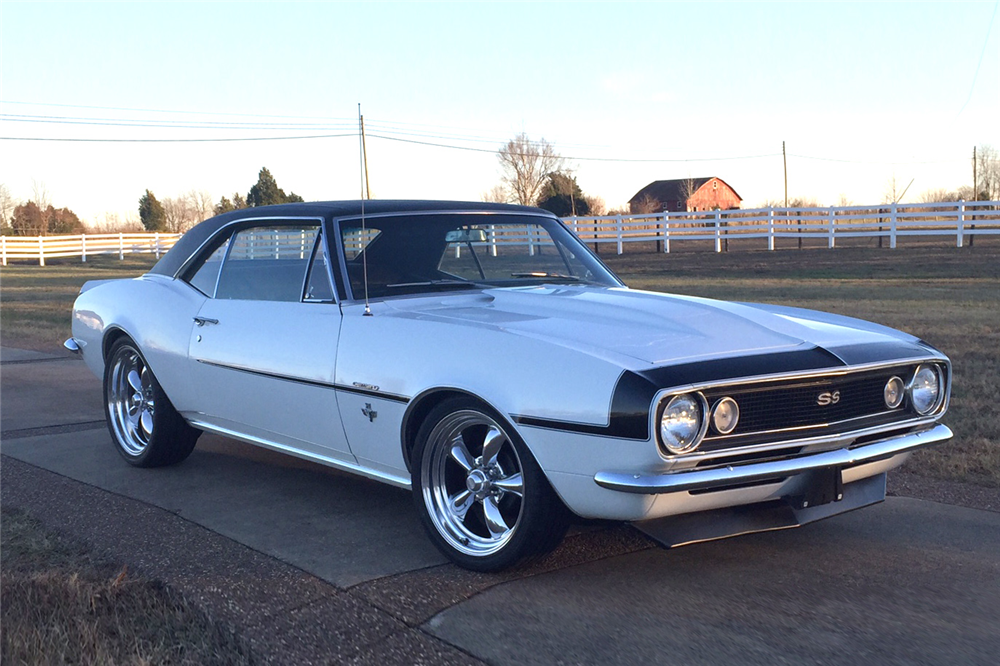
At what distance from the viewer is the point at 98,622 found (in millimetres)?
3166

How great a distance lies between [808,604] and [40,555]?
9.61ft

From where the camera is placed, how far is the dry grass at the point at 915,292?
5531mm

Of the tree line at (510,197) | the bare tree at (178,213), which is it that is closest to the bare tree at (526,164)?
the tree line at (510,197)

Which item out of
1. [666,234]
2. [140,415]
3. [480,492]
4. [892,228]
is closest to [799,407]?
[480,492]

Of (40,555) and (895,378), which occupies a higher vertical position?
(895,378)

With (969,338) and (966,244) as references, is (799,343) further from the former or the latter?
(966,244)

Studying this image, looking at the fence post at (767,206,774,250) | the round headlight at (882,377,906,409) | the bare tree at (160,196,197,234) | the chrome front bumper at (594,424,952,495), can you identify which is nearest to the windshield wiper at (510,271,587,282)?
the round headlight at (882,377,906,409)

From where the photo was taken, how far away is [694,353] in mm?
3330

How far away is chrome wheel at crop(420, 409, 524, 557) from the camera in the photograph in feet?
11.9

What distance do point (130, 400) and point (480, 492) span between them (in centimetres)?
289

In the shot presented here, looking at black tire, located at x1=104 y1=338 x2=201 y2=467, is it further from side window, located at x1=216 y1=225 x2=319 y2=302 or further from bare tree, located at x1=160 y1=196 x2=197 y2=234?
bare tree, located at x1=160 y1=196 x2=197 y2=234

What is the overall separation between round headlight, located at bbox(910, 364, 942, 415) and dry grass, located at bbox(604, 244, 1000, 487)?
4.06 ft

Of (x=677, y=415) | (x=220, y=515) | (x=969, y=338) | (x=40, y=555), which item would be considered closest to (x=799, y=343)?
(x=677, y=415)

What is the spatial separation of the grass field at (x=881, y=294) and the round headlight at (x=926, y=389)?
1227mm
